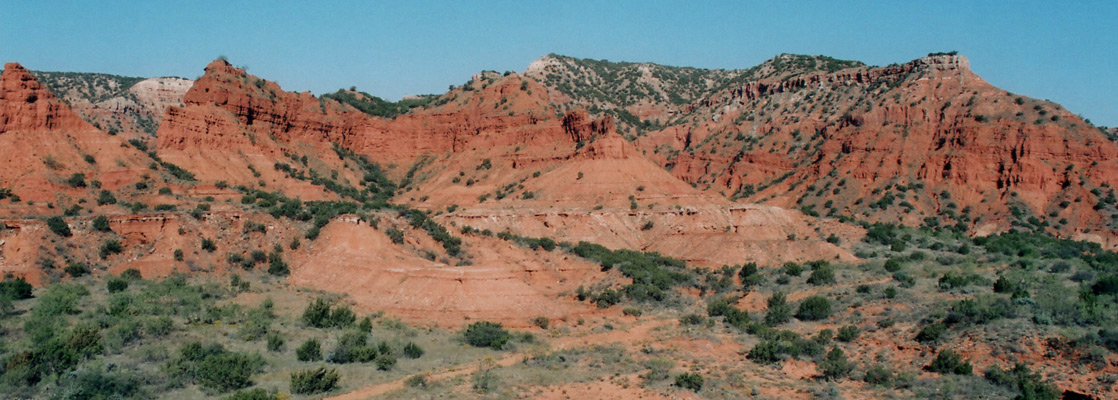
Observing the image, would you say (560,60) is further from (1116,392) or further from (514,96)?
(1116,392)

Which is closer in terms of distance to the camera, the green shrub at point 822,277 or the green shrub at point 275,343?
the green shrub at point 275,343

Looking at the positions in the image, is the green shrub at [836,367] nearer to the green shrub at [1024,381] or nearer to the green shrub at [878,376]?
the green shrub at [878,376]

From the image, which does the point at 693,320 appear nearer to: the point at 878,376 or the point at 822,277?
the point at 822,277

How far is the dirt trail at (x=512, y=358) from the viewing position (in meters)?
20.0

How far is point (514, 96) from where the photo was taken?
79.4m

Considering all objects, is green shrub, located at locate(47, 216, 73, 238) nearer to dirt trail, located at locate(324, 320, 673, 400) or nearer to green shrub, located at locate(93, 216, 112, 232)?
green shrub, located at locate(93, 216, 112, 232)

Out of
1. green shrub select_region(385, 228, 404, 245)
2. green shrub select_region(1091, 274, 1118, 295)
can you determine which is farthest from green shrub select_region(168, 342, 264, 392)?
green shrub select_region(1091, 274, 1118, 295)

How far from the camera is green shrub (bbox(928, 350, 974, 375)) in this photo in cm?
2081

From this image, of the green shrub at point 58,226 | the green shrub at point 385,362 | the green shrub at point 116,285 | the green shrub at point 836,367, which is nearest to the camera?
the green shrub at point 836,367

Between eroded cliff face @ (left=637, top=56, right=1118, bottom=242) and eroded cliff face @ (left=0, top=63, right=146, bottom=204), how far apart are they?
199ft

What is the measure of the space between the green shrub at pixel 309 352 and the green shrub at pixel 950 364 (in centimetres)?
2003

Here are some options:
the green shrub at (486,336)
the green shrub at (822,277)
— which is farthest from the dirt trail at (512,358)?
the green shrub at (822,277)

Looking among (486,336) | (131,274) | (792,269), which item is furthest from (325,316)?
(792,269)

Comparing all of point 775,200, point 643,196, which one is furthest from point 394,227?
point 775,200
